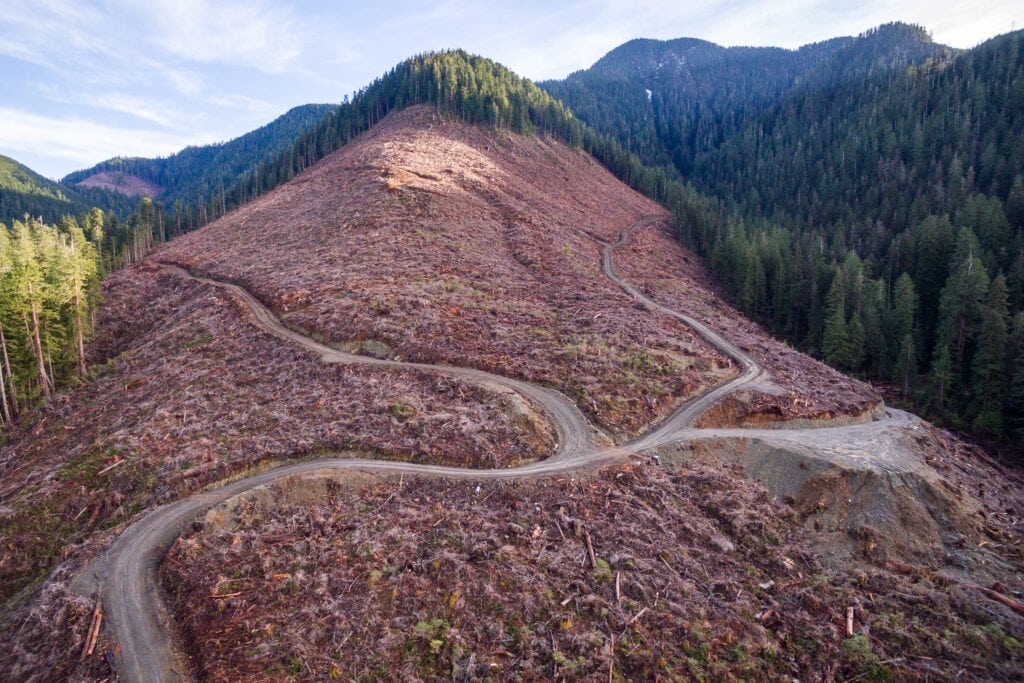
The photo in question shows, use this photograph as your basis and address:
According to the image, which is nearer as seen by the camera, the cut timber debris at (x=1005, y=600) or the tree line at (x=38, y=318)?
the cut timber debris at (x=1005, y=600)

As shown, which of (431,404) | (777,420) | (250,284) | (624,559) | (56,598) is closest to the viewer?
(56,598)

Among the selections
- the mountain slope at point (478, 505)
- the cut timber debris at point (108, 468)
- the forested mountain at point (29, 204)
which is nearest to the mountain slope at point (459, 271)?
the mountain slope at point (478, 505)

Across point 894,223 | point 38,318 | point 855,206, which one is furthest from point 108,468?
point 855,206

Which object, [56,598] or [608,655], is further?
[56,598]

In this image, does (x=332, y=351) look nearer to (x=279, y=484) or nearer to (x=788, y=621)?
(x=279, y=484)

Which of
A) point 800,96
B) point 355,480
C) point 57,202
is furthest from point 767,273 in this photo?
point 57,202

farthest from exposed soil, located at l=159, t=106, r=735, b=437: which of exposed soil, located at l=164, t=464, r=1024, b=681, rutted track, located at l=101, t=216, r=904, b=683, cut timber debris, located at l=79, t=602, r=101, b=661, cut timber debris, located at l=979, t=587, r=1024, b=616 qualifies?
cut timber debris, located at l=79, t=602, r=101, b=661

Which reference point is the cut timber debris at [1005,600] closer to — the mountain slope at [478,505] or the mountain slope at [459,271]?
the mountain slope at [478,505]
